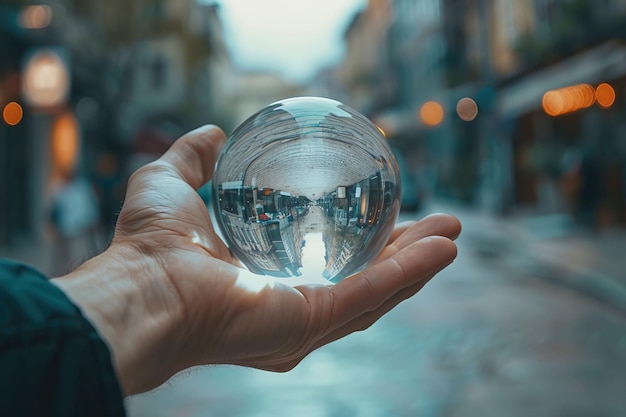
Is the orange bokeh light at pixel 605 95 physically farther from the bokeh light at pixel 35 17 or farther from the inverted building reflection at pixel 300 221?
the inverted building reflection at pixel 300 221

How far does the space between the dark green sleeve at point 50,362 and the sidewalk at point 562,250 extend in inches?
266

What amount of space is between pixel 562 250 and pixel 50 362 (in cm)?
1105

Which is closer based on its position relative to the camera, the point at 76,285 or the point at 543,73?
the point at 76,285

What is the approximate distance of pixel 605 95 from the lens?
14070mm

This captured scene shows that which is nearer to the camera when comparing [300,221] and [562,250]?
[300,221]

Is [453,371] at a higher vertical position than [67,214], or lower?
lower

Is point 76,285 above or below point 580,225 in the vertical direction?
above

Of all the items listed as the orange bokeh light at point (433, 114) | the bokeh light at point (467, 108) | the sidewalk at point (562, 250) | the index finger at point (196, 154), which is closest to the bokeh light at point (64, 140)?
the sidewalk at point (562, 250)

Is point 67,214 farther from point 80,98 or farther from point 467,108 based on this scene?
point 467,108

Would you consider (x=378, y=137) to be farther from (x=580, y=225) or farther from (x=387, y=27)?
(x=387, y=27)

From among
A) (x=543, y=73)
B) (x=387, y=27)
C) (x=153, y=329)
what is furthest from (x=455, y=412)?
(x=387, y=27)

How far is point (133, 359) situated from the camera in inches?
54.9

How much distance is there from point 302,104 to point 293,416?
2.59 m

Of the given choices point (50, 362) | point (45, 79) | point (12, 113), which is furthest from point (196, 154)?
point (12, 113)
